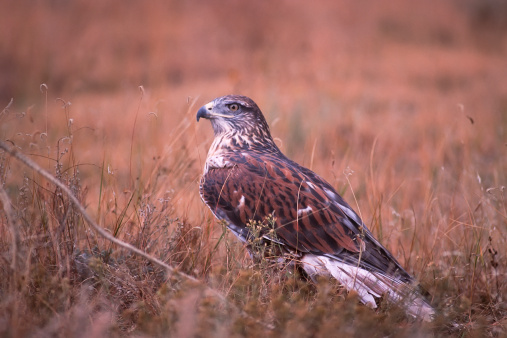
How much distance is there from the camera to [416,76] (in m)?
11.8

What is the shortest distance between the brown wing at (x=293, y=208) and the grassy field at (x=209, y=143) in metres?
0.22

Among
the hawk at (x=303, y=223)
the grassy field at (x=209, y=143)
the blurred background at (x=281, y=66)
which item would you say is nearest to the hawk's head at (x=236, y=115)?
the grassy field at (x=209, y=143)

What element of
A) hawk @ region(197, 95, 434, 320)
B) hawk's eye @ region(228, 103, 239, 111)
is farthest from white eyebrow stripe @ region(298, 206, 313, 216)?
hawk's eye @ region(228, 103, 239, 111)

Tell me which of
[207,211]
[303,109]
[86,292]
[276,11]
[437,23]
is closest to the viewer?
[86,292]

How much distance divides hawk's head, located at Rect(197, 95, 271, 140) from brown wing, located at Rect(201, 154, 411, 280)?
0.55 m

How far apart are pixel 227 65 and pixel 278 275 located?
9063 mm

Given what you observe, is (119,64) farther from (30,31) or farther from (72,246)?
(72,246)

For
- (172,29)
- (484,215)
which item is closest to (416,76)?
(172,29)

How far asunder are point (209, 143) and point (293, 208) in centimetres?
196

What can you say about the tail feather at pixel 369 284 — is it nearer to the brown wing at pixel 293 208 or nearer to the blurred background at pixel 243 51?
the brown wing at pixel 293 208

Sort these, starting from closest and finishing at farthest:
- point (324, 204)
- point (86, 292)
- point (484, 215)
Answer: point (86, 292)
point (324, 204)
point (484, 215)

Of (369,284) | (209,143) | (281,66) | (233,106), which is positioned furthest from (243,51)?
(369,284)

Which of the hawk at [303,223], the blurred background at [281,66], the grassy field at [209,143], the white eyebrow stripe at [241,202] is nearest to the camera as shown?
the grassy field at [209,143]

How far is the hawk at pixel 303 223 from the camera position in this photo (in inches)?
117
